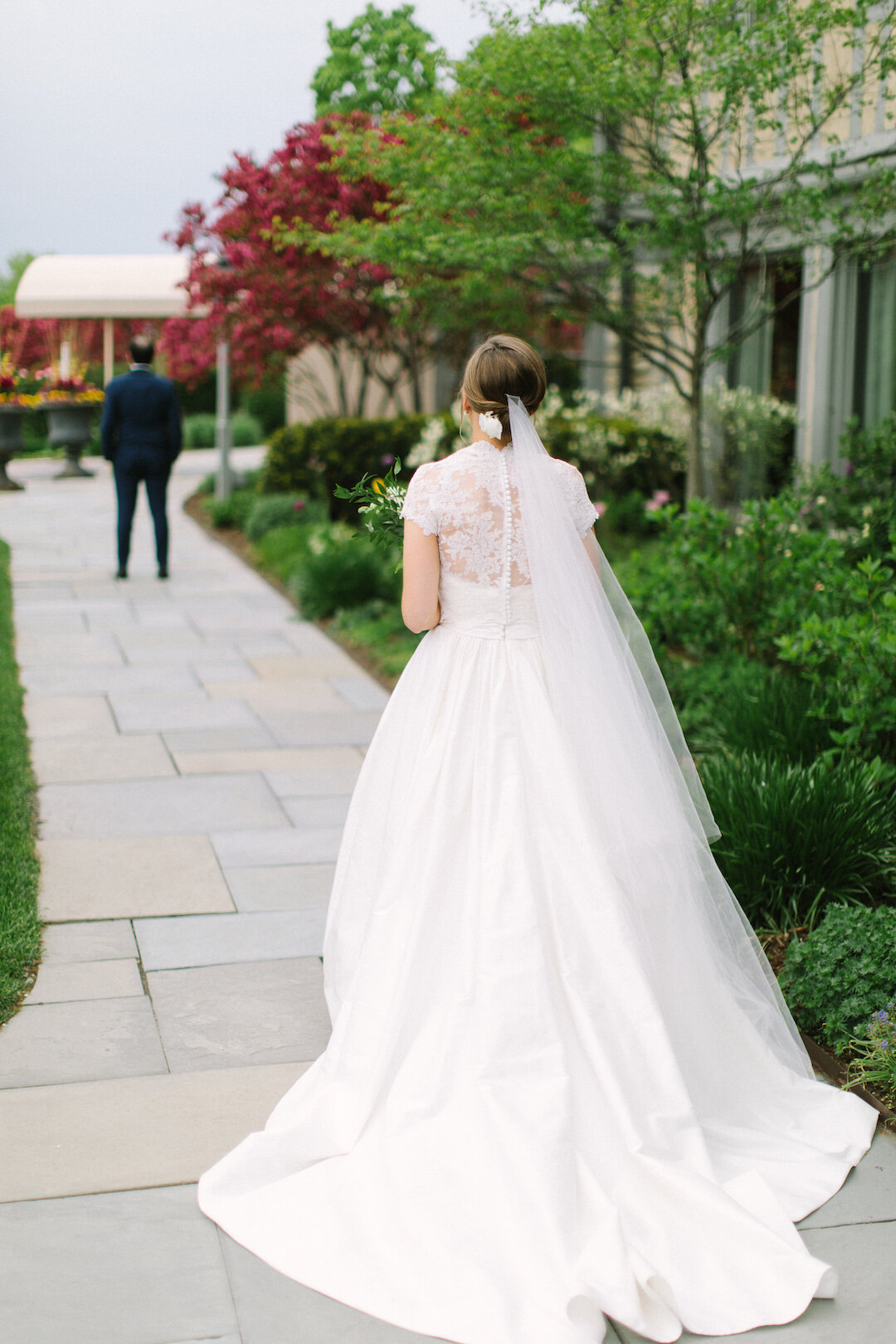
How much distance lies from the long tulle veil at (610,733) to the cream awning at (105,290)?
1984cm

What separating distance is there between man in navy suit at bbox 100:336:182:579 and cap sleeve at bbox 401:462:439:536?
7.53 meters

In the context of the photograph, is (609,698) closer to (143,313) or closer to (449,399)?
(449,399)

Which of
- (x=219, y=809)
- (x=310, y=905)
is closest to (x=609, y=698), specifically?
(x=310, y=905)

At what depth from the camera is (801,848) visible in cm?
391

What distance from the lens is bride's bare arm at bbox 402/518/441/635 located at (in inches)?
113

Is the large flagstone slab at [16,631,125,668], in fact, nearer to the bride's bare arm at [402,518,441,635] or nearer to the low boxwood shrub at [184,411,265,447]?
the bride's bare arm at [402,518,441,635]

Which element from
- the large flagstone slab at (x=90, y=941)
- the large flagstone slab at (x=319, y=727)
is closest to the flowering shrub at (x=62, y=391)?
the large flagstone slab at (x=319, y=727)

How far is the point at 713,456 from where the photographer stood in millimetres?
10250

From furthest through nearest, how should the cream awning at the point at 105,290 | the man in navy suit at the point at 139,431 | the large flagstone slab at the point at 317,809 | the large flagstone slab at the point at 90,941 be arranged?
the cream awning at the point at 105,290
the man in navy suit at the point at 139,431
the large flagstone slab at the point at 317,809
the large flagstone slab at the point at 90,941

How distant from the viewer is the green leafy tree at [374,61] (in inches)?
465

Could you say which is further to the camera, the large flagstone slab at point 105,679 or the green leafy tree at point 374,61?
the green leafy tree at point 374,61

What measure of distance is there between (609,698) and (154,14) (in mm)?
9012

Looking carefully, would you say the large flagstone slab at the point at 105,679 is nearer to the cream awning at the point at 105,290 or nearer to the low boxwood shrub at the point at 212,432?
the cream awning at the point at 105,290

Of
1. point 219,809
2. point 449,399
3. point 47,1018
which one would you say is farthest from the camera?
point 449,399
